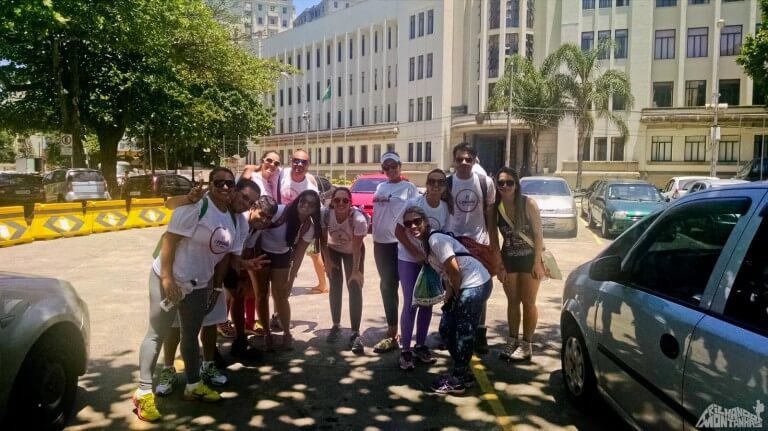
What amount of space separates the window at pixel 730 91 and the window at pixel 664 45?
12.1ft

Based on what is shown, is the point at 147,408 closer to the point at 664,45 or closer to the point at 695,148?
the point at 695,148

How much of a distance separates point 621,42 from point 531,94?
9948 millimetres

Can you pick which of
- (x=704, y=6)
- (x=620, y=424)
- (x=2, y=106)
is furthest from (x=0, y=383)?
(x=704, y=6)

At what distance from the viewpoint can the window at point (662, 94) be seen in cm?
3941

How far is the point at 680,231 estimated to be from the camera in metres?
3.54

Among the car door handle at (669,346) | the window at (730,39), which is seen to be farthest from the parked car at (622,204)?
the window at (730,39)

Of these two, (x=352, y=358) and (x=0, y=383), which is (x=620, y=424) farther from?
(x=0, y=383)

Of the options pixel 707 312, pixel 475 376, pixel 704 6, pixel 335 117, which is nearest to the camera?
pixel 707 312

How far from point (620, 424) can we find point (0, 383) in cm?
369

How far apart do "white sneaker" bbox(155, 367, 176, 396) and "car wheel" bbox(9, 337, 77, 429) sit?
0.61 m

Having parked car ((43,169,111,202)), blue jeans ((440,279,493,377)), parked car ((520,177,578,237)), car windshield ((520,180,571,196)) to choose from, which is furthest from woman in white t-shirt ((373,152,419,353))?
parked car ((43,169,111,202))

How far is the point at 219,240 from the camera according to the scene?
13.6 feet

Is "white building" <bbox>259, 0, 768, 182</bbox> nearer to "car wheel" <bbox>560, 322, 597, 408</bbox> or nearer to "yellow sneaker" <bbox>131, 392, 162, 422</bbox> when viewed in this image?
"car wheel" <bbox>560, 322, 597, 408</bbox>

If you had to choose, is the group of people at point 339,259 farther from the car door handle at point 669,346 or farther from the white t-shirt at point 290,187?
the car door handle at point 669,346
